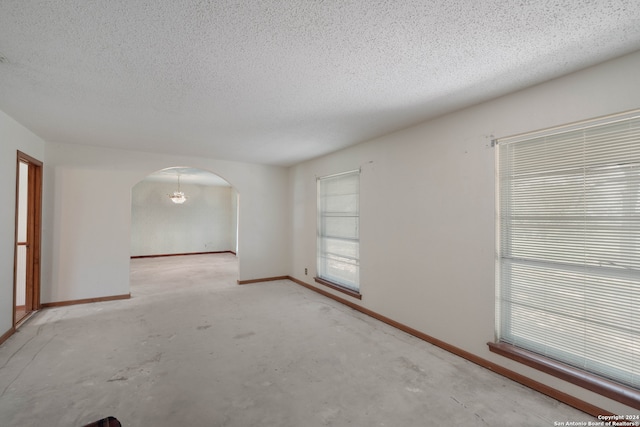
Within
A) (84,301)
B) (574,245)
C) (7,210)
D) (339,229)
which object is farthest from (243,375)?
(84,301)

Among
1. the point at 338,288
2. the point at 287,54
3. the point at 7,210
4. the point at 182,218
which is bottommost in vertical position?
the point at 338,288

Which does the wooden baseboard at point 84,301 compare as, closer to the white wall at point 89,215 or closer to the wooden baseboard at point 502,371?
the white wall at point 89,215

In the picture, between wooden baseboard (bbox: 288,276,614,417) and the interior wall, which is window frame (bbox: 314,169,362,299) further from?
the interior wall

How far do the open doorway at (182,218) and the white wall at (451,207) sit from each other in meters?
6.22

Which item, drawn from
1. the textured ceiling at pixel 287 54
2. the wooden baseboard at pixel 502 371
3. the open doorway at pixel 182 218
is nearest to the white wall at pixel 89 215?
the textured ceiling at pixel 287 54

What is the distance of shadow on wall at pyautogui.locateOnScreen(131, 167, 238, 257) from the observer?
30.1 feet

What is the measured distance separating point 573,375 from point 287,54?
303cm

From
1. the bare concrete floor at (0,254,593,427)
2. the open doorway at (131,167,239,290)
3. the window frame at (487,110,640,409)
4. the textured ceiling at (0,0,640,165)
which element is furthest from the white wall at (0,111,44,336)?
the open doorway at (131,167,239,290)

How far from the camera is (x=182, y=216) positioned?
9.78 metres

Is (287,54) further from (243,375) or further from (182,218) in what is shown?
(182,218)

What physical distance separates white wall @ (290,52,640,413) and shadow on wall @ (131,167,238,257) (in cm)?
651

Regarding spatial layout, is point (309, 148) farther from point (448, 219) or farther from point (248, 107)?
point (448, 219)

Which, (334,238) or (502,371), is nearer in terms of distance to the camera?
(502,371)

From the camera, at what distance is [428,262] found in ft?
9.99
